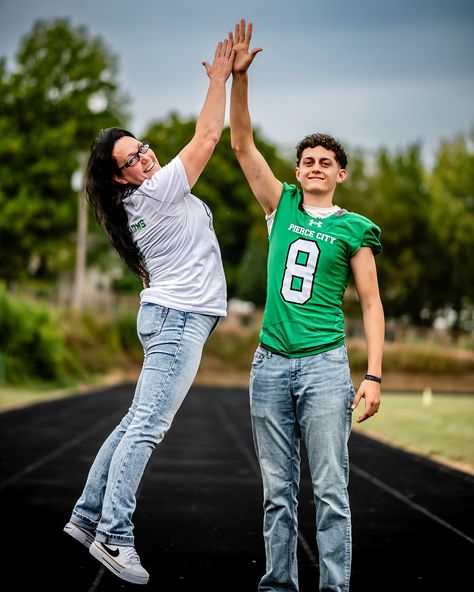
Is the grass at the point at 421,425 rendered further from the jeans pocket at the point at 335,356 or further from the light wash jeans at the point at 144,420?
the light wash jeans at the point at 144,420

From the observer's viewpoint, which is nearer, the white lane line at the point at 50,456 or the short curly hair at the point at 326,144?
the short curly hair at the point at 326,144

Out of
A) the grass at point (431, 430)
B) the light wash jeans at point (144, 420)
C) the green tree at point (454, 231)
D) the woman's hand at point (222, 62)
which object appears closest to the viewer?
the light wash jeans at point (144, 420)

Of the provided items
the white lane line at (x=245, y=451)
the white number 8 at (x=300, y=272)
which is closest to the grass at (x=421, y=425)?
the white lane line at (x=245, y=451)

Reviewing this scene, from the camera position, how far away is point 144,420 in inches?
139

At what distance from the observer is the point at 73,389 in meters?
24.1

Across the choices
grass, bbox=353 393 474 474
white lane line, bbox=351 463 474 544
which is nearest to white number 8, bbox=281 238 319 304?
white lane line, bbox=351 463 474 544

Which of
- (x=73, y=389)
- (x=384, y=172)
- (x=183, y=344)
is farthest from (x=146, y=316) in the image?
(x=384, y=172)

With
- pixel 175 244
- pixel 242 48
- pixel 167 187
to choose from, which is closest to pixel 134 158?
pixel 167 187

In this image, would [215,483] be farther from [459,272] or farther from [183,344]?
[459,272]

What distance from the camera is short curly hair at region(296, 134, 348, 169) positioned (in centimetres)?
359

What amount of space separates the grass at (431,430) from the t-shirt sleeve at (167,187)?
6596 mm

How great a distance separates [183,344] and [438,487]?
16.3ft

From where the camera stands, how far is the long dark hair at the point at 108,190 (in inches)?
145

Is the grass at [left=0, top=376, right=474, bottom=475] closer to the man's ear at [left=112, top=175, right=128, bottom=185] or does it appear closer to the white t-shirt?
the white t-shirt
